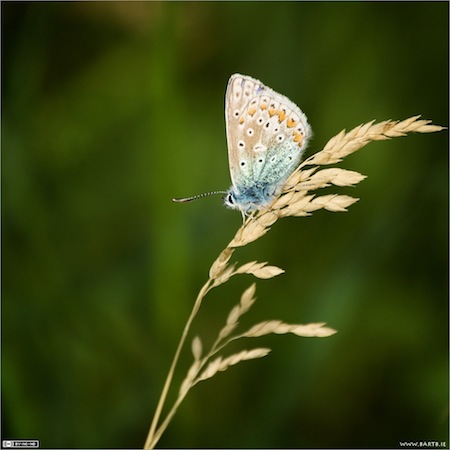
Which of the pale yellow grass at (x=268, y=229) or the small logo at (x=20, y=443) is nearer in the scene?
the pale yellow grass at (x=268, y=229)

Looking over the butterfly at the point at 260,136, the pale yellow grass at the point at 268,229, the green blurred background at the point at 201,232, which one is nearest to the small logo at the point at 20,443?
the green blurred background at the point at 201,232

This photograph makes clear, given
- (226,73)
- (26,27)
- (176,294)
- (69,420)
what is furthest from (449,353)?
(26,27)

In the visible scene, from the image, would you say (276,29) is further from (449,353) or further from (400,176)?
(449,353)

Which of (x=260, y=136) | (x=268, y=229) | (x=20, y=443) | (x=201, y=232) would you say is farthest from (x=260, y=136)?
(x=20, y=443)

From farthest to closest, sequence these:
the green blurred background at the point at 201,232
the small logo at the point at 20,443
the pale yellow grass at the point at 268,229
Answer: the green blurred background at the point at 201,232 → the small logo at the point at 20,443 → the pale yellow grass at the point at 268,229

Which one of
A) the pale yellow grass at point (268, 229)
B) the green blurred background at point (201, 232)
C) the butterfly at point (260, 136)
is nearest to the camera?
the pale yellow grass at point (268, 229)

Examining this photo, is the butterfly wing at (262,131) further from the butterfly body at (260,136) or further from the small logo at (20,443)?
the small logo at (20,443)
